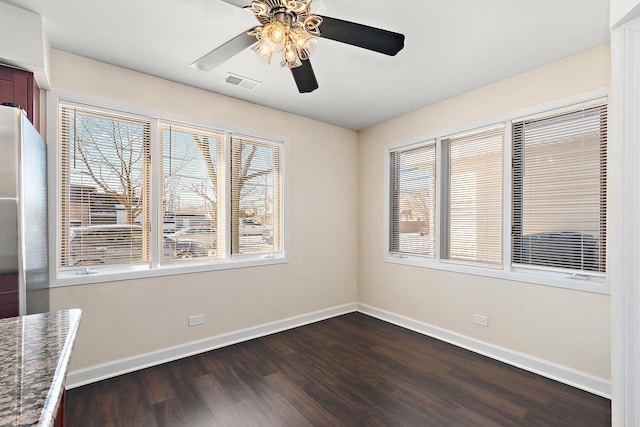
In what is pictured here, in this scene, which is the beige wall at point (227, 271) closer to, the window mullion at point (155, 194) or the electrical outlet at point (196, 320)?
the electrical outlet at point (196, 320)

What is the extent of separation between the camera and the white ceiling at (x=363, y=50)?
1940mm

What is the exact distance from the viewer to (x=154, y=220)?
2.89 meters

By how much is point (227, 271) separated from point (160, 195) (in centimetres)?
105

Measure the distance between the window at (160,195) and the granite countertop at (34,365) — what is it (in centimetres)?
156

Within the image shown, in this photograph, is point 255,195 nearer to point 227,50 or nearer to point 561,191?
point 227,50

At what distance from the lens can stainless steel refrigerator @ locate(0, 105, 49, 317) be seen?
5.26 feet

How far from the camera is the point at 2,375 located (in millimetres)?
831

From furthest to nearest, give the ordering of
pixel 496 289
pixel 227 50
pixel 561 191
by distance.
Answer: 1. pixel 496 289
2. pixel 561 191
3. pixel 227 50

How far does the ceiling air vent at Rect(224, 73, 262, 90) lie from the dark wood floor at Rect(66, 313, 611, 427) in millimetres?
2718

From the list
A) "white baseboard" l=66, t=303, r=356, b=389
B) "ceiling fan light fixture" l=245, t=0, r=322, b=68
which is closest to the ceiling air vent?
"ceiling fan light fixture" l=245, t=0, r=322, b=68

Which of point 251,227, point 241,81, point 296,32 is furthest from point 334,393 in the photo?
point 241,81

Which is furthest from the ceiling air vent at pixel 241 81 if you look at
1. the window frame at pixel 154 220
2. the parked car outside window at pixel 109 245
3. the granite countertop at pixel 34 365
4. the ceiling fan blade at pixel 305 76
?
the granite countertop at pixel 34 365

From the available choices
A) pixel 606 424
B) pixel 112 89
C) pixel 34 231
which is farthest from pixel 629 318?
pixel 112 89

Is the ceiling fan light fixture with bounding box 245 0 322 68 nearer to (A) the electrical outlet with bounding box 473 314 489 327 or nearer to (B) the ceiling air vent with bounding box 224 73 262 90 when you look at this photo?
(B) the ceiling air vent with bounding box 224 73 262 90
